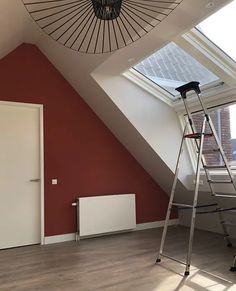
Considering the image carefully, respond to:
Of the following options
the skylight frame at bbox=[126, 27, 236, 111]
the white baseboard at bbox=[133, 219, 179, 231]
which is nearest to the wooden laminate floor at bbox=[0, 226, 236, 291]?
the white baseboard at bbox=[133, 219, 179, 231]

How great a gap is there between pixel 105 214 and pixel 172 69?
2.55 metres

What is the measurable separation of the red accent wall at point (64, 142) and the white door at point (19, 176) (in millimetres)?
170

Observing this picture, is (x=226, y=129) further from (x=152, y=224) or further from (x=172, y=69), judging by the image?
(x=152, y=224)

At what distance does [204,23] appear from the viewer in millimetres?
3104

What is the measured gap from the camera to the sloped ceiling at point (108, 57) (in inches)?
107

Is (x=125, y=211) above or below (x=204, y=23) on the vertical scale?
below

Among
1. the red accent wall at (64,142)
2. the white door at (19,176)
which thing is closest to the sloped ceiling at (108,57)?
the red accent wall at (64,142)

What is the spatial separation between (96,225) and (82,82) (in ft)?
7.60

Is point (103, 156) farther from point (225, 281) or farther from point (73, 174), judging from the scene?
point (225, 281)

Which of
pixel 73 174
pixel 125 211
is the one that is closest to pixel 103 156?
pixel 73 174

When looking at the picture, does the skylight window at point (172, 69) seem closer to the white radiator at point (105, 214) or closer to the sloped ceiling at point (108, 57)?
the sloped ceiling at point (108, 57)

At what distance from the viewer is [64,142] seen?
4.71m

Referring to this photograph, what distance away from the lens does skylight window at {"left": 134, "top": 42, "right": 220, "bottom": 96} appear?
3676 millimetres

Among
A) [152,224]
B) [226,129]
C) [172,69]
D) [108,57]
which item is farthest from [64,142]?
[226,129]
